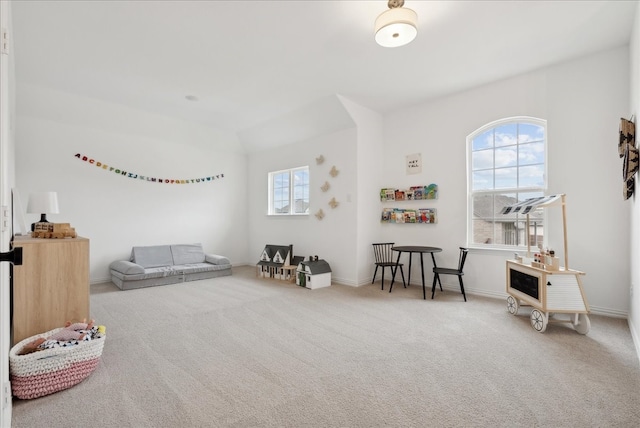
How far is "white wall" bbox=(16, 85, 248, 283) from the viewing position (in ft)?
15.3

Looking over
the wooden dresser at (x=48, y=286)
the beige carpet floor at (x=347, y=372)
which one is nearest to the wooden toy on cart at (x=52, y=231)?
the wooden dresser at (x=48, y=286)

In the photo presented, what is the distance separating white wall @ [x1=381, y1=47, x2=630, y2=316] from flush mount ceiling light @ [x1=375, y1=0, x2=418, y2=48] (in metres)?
2.29

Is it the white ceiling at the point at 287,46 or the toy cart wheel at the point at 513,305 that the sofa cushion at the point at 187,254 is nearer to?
the white ceiling at the point at 287,46

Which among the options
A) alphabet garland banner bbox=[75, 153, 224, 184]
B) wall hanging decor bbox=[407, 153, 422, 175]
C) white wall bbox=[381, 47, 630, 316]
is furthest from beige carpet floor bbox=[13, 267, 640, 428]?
alphabet garland banner bbox=[75, 153, 224, 184]

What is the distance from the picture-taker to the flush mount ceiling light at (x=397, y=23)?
2.51 metres

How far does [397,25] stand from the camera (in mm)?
2537

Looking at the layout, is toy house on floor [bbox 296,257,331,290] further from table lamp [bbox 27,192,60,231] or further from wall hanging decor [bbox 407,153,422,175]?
table lamp [bbox 27,192,60,231]

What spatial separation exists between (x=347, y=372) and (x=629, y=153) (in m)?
2.95

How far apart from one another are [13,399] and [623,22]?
19.2 feet

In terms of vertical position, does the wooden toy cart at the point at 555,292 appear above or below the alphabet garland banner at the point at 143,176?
below

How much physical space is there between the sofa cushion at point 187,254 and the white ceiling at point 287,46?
267 cm

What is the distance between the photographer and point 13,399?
1903mm

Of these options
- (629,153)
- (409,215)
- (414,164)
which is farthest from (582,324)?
(414,164)

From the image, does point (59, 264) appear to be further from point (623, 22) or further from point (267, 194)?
point (623, 22)
